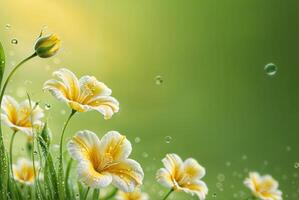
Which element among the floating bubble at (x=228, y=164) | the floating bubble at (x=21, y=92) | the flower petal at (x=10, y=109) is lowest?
the flower petal at (x=10, y=109)

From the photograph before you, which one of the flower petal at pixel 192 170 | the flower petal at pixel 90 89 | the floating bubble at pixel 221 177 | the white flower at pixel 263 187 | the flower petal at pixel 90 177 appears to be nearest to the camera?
the flower petal at pixel 90 177

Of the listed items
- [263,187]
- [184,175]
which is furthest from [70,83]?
[263,187]

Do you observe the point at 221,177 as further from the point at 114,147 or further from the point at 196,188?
the point at 114,147

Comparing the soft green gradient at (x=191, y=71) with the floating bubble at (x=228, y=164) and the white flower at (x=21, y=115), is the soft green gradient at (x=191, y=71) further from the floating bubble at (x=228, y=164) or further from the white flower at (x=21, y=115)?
the white flower at (x=21, y=115)

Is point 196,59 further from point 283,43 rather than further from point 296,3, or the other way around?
point 296,3

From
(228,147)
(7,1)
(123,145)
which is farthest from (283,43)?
(123,145)

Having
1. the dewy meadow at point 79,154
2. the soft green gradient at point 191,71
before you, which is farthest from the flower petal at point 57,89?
the soft green gradient at point 191,71
